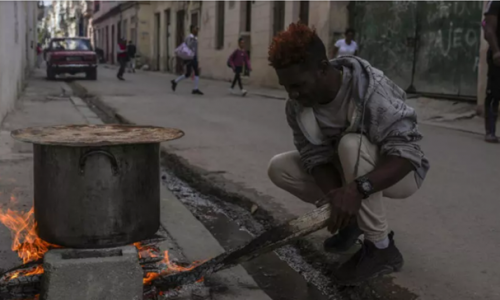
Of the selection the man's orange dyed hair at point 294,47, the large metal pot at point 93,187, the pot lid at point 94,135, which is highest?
the man's orange dyed hair at point 294,47

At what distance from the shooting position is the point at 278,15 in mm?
17609

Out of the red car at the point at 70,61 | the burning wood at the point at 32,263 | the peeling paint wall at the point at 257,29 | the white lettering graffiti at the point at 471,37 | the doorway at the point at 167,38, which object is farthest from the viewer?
the doorway at the point at 167,38

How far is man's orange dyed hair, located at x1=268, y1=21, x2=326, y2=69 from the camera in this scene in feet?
7.62

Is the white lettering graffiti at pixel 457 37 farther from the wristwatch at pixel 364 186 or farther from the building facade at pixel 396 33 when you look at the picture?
the wristwatch at pixel 364 186

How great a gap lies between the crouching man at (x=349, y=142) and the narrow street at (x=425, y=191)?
0.31m

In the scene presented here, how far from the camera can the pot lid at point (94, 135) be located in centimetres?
250

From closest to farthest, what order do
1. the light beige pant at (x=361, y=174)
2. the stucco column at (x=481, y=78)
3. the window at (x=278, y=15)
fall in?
1. the light beige pant at (x=361, y=174)
2. the stucco column at (x=481, y=78)
3. the window at (x=278, y=15)

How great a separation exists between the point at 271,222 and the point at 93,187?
1570 millimetres

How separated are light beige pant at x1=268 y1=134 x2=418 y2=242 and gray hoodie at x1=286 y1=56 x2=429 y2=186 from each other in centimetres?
4

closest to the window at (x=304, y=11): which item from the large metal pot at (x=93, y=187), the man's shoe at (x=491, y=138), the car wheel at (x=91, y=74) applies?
the car wheel at (x=91, y=74)

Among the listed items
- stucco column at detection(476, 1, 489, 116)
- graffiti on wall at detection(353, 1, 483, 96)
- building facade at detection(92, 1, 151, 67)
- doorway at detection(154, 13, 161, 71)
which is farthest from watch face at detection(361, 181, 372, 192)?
building facade at detection(92, 1, 151, 67)

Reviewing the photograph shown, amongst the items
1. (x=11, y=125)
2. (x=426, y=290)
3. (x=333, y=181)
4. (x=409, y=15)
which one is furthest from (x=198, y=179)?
(x=409, y=15)

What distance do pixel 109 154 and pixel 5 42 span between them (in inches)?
245

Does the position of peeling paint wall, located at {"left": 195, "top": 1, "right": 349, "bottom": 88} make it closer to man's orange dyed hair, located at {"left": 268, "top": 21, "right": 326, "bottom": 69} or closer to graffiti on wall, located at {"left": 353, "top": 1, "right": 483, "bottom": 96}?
graffiti on wall, located at {"left": 353, "top": 1, "right": 483, "bottom": 96}
